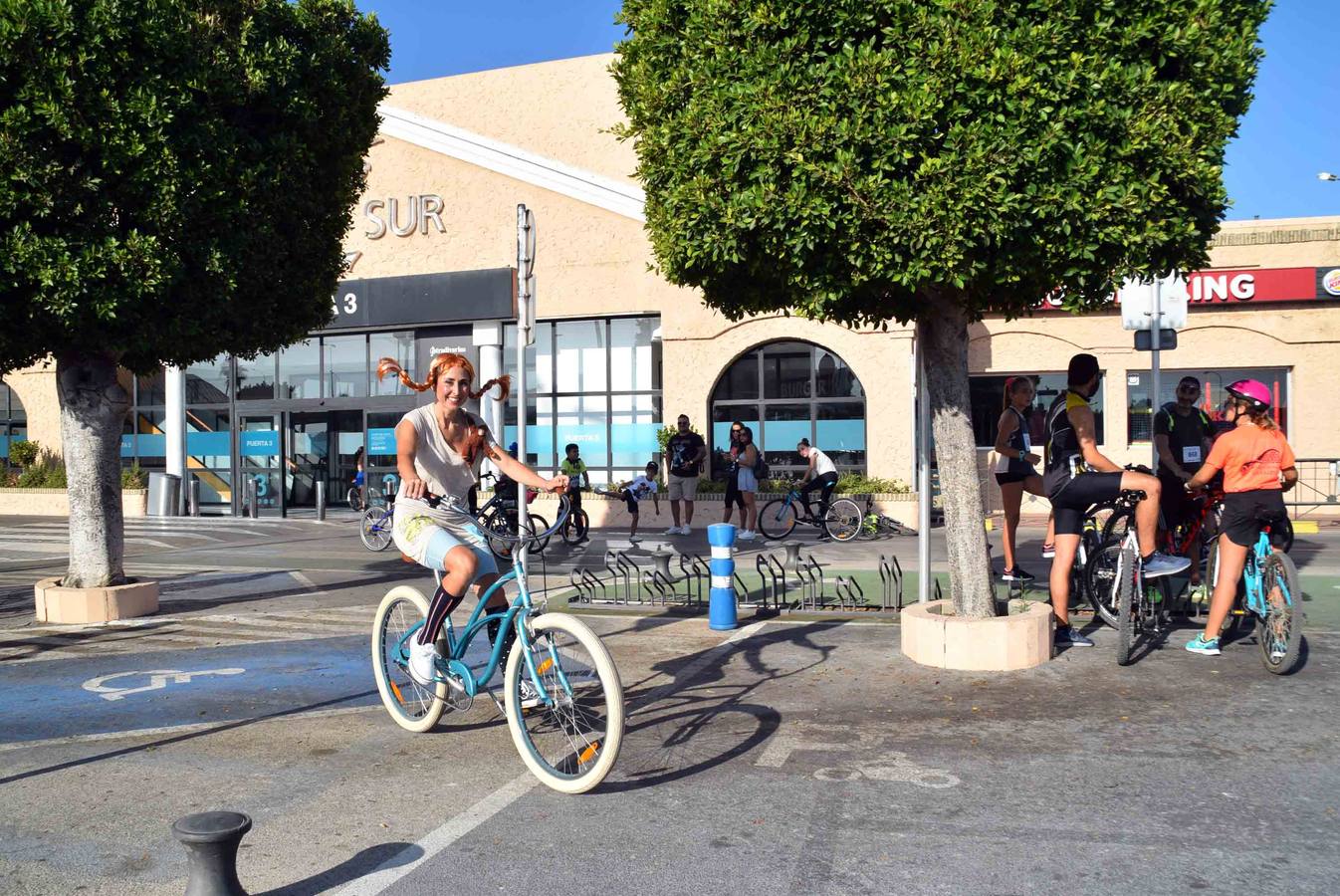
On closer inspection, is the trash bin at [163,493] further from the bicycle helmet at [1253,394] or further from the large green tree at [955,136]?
the bicycle helmet at [1253,394]

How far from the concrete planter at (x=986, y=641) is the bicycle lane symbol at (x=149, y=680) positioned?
4.61 meters

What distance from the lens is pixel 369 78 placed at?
35.3 ft

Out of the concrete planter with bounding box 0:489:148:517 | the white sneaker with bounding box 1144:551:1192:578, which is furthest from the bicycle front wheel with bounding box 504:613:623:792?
the concrete planter with bounding box 0:489:148:517

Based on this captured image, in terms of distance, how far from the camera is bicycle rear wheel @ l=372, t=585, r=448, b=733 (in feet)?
19.0

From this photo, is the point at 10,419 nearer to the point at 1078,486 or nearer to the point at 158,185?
the point at 158,185

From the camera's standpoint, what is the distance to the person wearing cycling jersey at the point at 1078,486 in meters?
7.48

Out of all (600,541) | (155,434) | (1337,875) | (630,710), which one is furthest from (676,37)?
(155,434)

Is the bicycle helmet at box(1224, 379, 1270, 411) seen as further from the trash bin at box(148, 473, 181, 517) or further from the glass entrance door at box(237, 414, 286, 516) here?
the trash bin at box(148, 473, 181, 517)

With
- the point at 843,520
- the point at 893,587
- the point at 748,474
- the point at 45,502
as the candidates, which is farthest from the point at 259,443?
the point at 893,587

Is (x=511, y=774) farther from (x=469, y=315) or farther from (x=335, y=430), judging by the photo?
(x=335, y=430)

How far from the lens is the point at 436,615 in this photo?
553 centimetres

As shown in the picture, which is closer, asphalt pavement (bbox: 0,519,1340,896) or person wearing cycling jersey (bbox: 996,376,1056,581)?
asphalt pavement (bbox: 0,519,1340,896)

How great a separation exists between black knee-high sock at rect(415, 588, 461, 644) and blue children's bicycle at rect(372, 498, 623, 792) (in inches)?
4.4

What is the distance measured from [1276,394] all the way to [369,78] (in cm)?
1785
